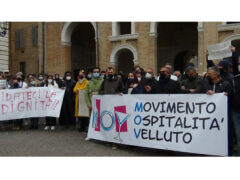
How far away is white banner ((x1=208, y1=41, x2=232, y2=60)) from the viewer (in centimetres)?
595

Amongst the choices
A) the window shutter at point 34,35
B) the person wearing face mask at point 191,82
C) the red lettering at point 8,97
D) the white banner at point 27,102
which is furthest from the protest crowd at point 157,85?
the window shutter at point 34,35

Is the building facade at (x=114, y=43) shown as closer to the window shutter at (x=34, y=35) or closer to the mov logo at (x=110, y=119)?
the window shutter at (x=34, y=35)

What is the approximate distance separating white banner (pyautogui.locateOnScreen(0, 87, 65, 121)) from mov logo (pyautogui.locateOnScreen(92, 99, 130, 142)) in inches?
95.3

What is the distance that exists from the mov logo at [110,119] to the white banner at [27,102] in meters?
2.42

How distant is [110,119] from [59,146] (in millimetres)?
1454

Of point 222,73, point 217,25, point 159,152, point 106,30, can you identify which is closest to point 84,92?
point 159,152

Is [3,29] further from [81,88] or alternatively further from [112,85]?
[112,85]

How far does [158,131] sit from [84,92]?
11.6ft

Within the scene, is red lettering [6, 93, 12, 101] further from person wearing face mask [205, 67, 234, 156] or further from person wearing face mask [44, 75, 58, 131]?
person wearing face mask [205, 67, 234, 156]

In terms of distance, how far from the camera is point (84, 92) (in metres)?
8.45

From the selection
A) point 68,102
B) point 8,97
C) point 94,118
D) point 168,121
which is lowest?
point 94,118

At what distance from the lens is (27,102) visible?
9.01 meters

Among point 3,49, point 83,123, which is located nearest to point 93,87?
point 83,123

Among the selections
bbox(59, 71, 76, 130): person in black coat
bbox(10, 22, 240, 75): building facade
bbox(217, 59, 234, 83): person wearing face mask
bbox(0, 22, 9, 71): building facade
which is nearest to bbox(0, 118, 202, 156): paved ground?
bbox(59, 71, 76, 130): person in black coat
